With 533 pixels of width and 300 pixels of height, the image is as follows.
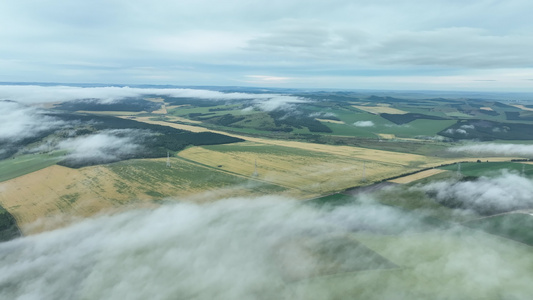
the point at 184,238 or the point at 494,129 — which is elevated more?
the point at 494,129

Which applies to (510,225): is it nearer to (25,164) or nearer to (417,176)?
(417,176)

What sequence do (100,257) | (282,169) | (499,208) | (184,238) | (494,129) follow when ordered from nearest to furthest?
(100,257) → (184,238) → (499,208) → (282,169) → (494,129)

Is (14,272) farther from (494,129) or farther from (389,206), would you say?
(494,129)

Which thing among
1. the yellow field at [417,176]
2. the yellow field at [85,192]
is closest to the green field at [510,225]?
the yellow field at [417,176]

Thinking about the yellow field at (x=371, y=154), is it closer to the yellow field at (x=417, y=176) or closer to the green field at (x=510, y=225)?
the yellow field at (x=417, y=176)

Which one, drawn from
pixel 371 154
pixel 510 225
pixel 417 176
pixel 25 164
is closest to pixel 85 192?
pixel 25 164

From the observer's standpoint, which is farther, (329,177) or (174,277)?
(329,177)

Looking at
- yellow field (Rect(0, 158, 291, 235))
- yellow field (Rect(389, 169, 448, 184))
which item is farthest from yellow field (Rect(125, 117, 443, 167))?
yellow field (Rect(0, 158, 291, 235))

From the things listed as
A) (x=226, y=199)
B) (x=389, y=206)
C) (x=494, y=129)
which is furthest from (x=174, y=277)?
(x=494, y=129)

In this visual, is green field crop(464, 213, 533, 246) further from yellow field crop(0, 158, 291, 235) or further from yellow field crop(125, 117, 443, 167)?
yellow field crop(125, 117, 443, 167)
